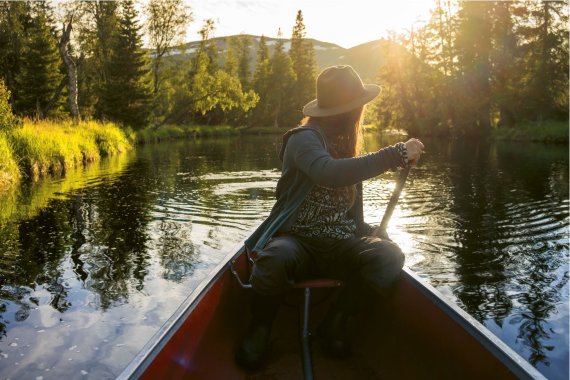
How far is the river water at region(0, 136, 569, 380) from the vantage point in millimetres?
3939

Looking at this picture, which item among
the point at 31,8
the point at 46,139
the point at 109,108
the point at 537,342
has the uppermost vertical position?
the point at 31,8

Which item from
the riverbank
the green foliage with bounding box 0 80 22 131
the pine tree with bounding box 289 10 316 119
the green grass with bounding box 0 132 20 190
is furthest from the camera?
the pine tree with bounding box 289 10 316 119

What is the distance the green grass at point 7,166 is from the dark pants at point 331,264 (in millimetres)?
10179

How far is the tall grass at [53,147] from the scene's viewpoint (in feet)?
42.3

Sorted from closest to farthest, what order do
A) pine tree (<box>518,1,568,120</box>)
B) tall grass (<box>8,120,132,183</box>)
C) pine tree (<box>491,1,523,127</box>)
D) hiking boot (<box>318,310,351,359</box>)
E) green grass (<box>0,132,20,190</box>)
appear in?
hiking boot (<box>318,310,351,359</box>), green grass (<box>0,132,20,190</box>), tall grass (<box>8,120,132,183</box>), pine tree (<box>518,1,568,120</box>), pine tree (<box>491,1,523,127</box>)

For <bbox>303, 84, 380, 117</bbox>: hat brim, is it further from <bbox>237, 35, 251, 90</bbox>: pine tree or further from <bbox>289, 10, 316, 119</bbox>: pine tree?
<bbox>289, 10, 316, 119</bbox>: pine tree

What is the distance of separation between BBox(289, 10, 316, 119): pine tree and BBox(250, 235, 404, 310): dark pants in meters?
72.5

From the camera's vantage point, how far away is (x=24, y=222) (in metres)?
8.16

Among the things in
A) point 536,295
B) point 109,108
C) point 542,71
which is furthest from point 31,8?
point 536,295

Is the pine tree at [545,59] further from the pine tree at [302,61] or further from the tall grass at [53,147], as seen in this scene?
the pine tree at [302,61]

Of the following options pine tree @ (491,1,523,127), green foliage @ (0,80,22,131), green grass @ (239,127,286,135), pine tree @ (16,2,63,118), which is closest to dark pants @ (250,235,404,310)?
green foliage @ (0,80,22,131)

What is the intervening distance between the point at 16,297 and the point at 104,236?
253 cm

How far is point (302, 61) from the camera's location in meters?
77.3

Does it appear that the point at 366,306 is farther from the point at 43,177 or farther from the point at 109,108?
the point at 109,108
